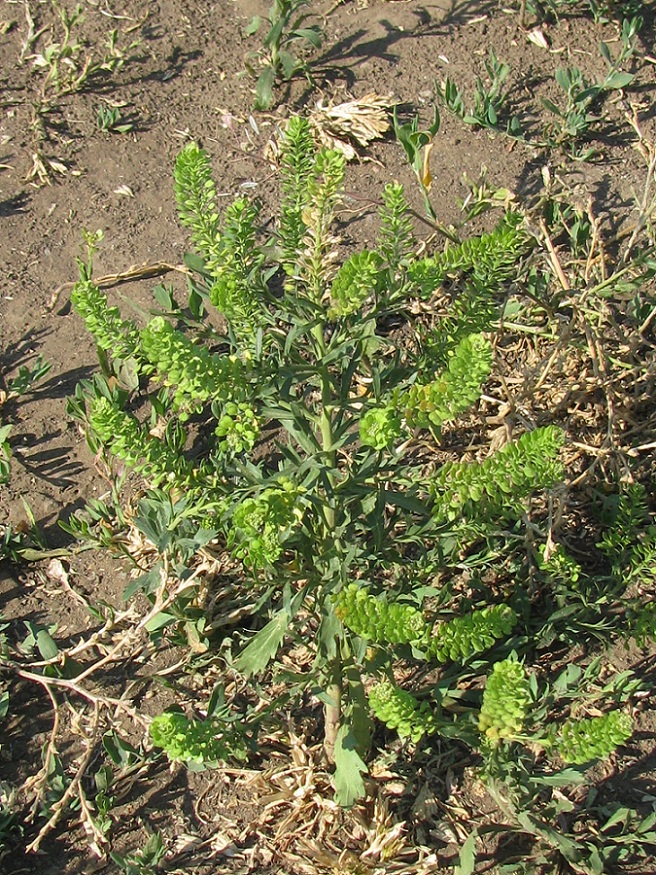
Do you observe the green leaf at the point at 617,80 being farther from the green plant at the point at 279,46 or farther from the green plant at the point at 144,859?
the green plant at the point at 144,859

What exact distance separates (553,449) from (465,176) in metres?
2.46

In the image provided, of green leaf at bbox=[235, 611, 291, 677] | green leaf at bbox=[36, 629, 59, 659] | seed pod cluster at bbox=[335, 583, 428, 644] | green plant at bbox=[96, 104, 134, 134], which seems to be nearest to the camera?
seed pod cluster at bbox=[335, 583, 428, 644]

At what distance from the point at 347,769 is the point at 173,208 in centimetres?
258

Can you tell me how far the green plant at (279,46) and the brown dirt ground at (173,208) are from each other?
0.28ft

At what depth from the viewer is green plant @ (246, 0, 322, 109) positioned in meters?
4.67

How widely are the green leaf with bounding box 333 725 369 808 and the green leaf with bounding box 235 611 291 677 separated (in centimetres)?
32

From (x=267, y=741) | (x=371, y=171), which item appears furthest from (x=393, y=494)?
(x=371, y=171)

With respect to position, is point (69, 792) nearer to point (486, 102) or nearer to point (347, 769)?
point (347, 769)

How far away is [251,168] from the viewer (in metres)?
4.52

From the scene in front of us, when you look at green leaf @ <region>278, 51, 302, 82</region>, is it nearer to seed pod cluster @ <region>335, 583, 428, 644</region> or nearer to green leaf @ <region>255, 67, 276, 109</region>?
green leaf @ <region>255, 67, 276, 109</region>

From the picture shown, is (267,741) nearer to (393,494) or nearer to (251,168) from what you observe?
(393,494)

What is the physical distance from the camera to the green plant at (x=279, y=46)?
4.67m

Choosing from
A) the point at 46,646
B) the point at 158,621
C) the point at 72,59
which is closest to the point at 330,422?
the point at 158,621

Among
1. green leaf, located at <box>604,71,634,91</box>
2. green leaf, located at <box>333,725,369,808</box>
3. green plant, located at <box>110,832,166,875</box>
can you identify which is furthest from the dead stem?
green leaf, located at <box>604,71,634,91</box>
